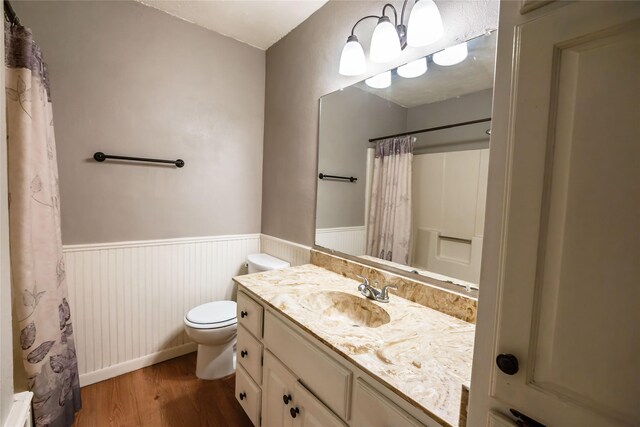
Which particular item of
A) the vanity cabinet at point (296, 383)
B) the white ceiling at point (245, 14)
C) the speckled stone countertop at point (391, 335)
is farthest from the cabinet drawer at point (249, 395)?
the white ceiling at point (245, 14)

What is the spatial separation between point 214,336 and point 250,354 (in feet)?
1.57

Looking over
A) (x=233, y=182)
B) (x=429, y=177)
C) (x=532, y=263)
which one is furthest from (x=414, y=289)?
(x=233, y=182)

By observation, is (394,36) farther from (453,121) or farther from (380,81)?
(453,121)

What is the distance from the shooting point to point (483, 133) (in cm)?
103

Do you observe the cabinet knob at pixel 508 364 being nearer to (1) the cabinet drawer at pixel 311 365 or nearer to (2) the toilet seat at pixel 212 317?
(1) the cabinet drawer at pixel 311 365

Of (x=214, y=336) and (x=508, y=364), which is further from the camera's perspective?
(x=214, y=336)

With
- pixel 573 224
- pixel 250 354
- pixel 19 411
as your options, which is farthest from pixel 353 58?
pixel 19 411

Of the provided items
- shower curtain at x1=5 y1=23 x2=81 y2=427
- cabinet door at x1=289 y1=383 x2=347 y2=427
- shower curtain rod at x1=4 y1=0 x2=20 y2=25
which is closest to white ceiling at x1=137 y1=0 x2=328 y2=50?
shower curtain rod at x1=4 y1=0 x2=20 y2=25

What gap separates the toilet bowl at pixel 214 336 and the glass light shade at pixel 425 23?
184 cm

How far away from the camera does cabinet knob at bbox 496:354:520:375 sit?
1.51ft

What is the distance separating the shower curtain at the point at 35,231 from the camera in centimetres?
119

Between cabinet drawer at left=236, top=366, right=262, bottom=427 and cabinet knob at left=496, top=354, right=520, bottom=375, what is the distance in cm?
113

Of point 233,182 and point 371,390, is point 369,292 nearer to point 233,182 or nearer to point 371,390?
point 371,390

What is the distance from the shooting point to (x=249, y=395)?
4.38 ft
